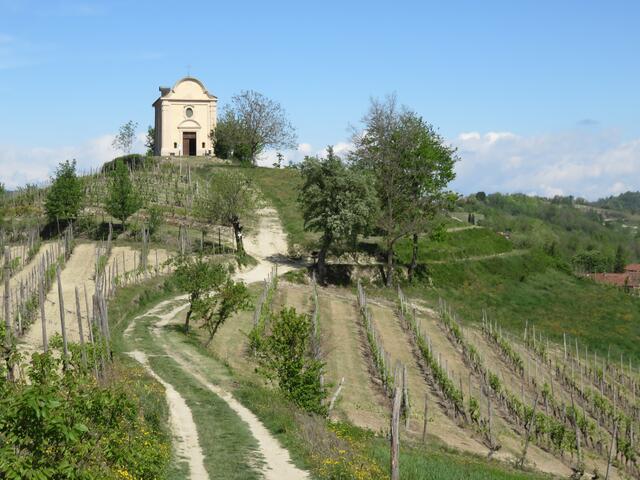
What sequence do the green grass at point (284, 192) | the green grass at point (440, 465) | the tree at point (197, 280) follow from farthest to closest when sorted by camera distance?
the green grass at point (284, 192)
the tree at point (197, 280)
the green grass at point (440, 465)

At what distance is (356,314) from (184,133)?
47439 millimetres

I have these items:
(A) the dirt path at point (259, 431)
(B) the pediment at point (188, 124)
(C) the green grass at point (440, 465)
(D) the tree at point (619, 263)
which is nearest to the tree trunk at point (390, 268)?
(A) the dirt path at point (259, 431)

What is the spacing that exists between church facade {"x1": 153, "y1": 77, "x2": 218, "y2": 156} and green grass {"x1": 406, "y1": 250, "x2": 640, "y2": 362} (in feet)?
117

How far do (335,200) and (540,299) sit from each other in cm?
2046

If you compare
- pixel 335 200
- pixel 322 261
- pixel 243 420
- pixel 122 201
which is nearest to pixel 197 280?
pixel 243 420

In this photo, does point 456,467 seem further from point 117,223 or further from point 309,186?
point 117,223

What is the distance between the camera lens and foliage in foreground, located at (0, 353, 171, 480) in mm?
11586

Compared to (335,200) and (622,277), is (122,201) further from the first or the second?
(622,277)

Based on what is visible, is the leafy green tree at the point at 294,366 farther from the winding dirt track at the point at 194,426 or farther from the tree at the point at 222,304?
the tree at the point at 222,304

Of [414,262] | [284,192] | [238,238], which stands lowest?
[414,262]

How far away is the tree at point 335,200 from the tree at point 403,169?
537 centimetres

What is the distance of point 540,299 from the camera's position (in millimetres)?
68438

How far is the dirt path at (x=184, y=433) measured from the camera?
63.6 ft

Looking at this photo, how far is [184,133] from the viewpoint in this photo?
9394 cm
